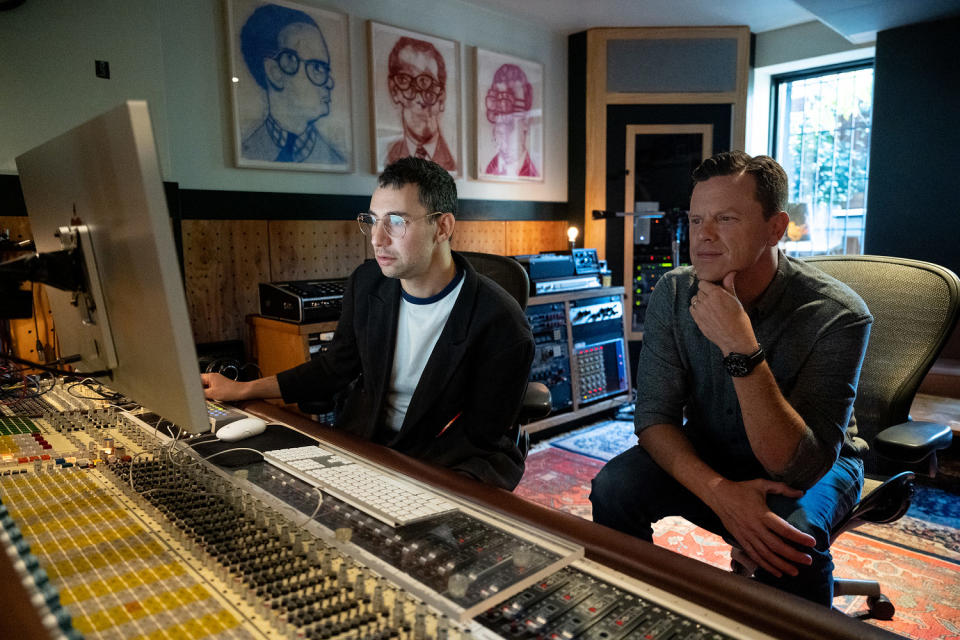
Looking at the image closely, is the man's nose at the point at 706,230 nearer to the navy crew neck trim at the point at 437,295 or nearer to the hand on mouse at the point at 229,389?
the navy crew neck trim at the point at 437,295

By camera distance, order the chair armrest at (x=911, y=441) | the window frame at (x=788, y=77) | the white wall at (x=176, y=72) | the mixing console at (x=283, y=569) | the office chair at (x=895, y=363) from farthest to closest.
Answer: the window frame at (x=788, y=77) → the white wall at (x=176, y=72) → the office chair at (x=895, y=363) → the chair armrest at (x=911, y=441) → the mixing console at (x=283, y=569)

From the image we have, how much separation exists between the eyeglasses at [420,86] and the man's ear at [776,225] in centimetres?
283

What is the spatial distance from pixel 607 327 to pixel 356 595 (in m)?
3.80

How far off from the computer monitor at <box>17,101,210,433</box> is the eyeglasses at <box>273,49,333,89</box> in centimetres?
254

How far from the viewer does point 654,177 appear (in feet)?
16.1

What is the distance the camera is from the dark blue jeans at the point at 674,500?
4.51ft

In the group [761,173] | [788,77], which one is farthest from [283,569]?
[788,77]

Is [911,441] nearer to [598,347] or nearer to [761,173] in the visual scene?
[761,173]

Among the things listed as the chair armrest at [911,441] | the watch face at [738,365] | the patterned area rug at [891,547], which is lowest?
the patterned area rug at [891,547]

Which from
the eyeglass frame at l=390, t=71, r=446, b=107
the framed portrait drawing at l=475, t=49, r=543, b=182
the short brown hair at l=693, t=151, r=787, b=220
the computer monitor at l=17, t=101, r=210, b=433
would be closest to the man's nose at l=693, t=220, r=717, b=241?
the short brown hair at l=693, t=151, r=787, b=220

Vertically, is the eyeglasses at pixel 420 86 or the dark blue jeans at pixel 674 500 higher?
the eyeglasses at pixel 420 86

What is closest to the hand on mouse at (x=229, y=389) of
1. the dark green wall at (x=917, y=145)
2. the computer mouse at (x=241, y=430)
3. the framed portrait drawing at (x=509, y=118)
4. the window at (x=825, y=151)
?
the computer mouse at (x=241, y=430)

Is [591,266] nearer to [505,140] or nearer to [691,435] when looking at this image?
[505,140]

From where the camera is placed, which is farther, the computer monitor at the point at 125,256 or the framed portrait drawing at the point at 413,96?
the framed portrait drawing at the point at 413,96
